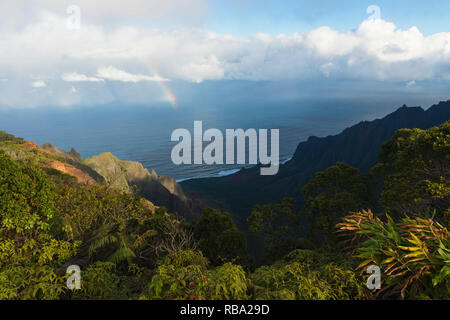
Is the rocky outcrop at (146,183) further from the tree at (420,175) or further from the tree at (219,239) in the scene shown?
the tree at (420,175)

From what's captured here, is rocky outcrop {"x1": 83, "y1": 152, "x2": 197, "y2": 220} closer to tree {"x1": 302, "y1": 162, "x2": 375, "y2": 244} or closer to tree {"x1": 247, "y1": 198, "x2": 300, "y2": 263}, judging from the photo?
tree {"x1": 247, "y1": 198, "x2": 300, "y2": 263}

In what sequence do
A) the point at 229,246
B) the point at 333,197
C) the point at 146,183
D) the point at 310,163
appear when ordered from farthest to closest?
the point at 310,163, the point at 146,183, the point at 333,197, the point at 229,246

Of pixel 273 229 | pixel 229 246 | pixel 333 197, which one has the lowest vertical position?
pixel 229 246

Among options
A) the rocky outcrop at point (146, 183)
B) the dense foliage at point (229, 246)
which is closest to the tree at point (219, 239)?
the dense foliage at point (229, 246)

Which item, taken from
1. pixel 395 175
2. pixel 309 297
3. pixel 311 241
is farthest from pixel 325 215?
pixel 309 297

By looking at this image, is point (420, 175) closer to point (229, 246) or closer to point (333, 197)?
point (333, 197)

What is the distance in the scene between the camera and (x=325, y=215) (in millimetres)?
16453

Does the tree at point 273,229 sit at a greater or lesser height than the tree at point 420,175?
lesser

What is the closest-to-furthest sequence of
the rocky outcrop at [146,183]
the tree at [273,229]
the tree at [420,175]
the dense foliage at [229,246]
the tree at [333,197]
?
the dense foliage at [229,246], the tree at [420,175], the tree at [333,197], the tree at [273,229], the rocky outcrop at [146,183]

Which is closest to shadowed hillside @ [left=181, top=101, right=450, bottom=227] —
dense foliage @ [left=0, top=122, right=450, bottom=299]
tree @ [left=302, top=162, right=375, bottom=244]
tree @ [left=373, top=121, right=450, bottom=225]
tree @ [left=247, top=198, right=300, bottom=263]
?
tree @ [left=247, top=198, right=300, bottom=263]

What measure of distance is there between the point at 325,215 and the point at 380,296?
1143 centimetres

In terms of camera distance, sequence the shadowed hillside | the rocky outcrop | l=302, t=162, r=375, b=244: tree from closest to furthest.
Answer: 1. l=302, t=162, r=375, b=244: tree
2. the rocky outcrop
3. the shadowed hillside

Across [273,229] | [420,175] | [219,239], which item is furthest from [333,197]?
[219,239]
